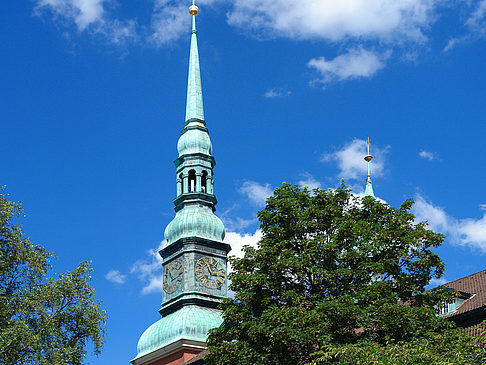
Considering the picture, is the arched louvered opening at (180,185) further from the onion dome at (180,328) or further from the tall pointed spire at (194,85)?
the onion dome at (180,328)

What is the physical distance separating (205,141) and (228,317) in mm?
36874

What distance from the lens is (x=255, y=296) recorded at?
35656 mm

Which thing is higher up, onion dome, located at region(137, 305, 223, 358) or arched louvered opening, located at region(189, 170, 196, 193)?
arched louvered opening, located at region(189, 170, 196, 193)

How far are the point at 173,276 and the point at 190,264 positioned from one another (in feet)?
7.16

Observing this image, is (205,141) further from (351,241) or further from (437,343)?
(437,343)

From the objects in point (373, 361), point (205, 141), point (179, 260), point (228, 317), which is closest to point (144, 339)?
point (179, 260)

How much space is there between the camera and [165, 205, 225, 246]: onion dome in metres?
67.6

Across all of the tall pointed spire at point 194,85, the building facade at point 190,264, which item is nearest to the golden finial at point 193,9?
the tall pointed spire at point 194,85

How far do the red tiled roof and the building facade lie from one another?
24.2m

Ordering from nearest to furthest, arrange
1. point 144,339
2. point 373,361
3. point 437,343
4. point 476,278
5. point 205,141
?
point 373,361, point 437,343, point 476,278, point 144,339, point 205,141

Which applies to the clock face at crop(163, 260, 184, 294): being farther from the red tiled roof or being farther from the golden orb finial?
the red tiled roof

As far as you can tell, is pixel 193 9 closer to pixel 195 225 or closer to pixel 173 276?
pixel 195 225

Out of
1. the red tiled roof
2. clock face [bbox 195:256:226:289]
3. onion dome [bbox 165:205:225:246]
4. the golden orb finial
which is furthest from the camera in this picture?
the golden orb finial

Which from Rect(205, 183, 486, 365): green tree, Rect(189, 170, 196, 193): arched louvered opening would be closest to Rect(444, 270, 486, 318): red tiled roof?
Rect(205, 183, 486, 365): green tree
